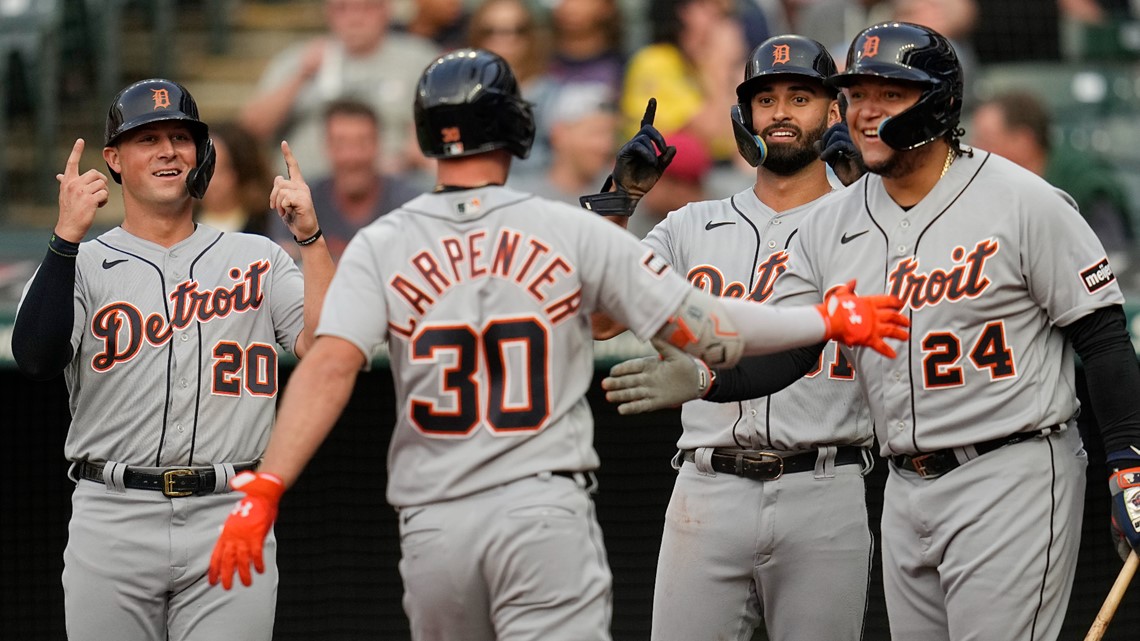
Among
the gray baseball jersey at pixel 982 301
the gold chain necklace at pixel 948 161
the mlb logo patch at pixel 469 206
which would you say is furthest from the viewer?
the gold chain necklace at pixel 948 161

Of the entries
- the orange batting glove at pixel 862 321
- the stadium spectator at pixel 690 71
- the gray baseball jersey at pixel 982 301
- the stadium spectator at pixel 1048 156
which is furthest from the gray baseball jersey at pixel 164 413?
the stadium spectator at pixel 1048 156

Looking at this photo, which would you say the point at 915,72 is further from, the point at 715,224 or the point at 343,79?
the point at 343,79

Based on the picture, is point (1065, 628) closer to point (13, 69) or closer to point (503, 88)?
point (503, 88)

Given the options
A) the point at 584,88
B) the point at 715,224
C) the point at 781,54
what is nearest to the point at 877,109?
Answer: the point at 781,54

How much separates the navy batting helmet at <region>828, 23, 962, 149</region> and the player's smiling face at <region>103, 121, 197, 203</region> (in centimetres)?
168

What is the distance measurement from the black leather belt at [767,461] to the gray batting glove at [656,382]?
1.46 ft

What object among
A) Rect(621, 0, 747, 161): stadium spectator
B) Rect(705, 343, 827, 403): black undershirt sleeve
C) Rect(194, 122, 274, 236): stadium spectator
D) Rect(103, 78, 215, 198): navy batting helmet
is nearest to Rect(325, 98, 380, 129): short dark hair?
Rect(194, 122, 274, 236): stadium spectator

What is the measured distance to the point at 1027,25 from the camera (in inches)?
289

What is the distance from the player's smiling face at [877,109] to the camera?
340 centimetres

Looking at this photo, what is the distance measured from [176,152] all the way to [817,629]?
202 centimetres

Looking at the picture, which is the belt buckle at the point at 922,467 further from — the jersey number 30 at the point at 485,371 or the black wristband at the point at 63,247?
the black wristband at the point at 63,247

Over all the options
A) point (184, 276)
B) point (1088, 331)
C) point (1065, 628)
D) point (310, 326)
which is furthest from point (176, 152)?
point (1065, 628)

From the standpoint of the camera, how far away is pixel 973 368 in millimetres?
3281

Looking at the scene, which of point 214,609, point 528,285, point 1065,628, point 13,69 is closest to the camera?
point 528,285
